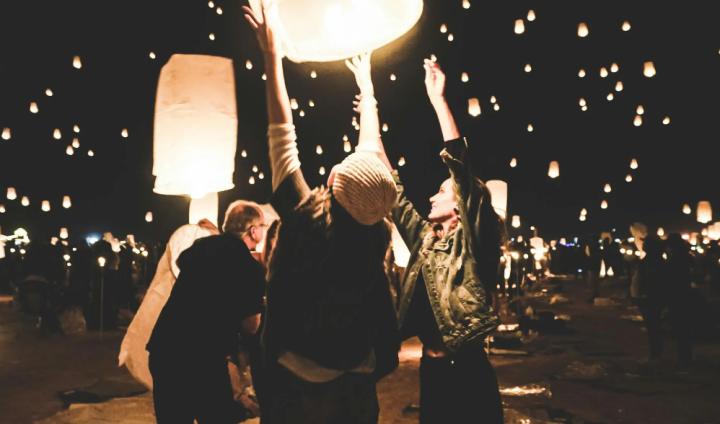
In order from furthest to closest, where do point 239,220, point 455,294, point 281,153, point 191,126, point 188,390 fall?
point 191,126 → point 239,220 → point 188,390 → point 455,294 → point 281,153

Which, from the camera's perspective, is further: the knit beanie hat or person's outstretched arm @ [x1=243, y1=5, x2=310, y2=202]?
person's outstretched arm @ [x1=243, y1=5, x2=310, y2=202]

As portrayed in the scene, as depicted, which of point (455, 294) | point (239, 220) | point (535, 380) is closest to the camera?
point (455, 294)

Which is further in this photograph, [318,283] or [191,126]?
[191,126]

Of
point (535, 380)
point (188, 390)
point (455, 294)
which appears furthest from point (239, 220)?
point (535, 380)

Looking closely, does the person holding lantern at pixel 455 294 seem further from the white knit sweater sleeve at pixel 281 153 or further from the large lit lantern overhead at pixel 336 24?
the white knit sweater sleeve at pixel 281 153

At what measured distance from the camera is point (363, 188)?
2.19 meters

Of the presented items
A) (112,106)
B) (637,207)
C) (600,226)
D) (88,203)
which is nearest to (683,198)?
(637,207)

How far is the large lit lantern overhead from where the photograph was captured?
8.98 feet

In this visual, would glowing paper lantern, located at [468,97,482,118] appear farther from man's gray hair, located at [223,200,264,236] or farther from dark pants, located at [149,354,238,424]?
dark pants, located at [149,354,238,424]

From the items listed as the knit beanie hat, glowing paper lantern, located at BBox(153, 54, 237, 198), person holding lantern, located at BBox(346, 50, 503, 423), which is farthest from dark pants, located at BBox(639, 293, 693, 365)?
the knit beanie hat

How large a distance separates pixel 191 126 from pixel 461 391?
259 cm

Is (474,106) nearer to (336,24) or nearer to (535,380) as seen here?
(535,380)

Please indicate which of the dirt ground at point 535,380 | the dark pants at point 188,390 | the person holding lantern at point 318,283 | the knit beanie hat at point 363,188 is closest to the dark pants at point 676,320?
the dirt ground at point 535,380

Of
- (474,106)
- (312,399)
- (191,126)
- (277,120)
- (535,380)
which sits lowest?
(535,380)
